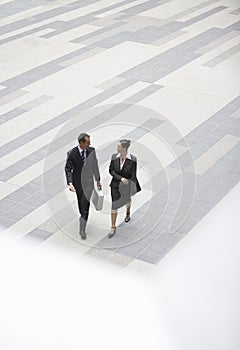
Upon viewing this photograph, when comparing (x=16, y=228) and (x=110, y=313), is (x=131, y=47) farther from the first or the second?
(x=110, y=313)

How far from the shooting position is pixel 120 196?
9.10 meters

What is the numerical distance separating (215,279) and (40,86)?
645 cm

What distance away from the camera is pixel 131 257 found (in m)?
8.95

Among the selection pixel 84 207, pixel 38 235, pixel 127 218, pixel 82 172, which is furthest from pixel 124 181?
pixel 38 235

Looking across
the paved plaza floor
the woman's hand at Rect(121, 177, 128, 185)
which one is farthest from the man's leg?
the woman's hand at Rect(121, 177, 128, 185)

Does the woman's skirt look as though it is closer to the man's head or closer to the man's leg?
the man's leg

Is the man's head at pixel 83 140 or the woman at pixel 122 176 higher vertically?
the man's head at pixel 83 140

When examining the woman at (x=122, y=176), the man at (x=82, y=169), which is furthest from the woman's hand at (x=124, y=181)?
the man at (x=82, y=169)

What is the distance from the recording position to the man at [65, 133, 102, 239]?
28.8 ft

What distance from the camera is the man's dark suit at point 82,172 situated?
880 cm

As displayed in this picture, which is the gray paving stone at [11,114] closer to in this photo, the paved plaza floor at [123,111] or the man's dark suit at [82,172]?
the paved plaza floor at [123,111]

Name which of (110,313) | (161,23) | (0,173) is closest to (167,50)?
(161,23)

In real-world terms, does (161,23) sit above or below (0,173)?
below

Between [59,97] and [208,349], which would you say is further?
[59,97]
